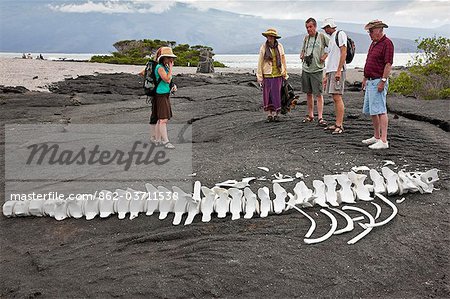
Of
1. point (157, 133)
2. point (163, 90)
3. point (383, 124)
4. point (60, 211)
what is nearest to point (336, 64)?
point (383, 124)

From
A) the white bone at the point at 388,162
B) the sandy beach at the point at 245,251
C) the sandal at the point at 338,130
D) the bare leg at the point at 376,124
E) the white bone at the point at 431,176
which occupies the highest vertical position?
the bare leg at the point at 376,124

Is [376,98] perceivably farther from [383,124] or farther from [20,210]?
[20,210]

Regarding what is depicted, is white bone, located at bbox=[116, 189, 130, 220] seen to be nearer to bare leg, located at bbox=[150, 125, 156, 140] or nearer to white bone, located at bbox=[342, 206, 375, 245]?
white bone, located at bbox=[342, 206, 375, 245]

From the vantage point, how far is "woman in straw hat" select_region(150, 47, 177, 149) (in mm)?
6637

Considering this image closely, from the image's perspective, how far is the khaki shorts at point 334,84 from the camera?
7.36m

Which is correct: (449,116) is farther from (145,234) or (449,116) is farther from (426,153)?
(145,234)

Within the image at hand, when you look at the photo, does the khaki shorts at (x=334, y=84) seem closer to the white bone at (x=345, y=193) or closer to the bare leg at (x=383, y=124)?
the bare leg at (x=383, y=124)

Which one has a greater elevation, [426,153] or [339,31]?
[339,31]

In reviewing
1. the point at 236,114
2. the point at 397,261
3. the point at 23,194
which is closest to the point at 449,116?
the point at 236,114

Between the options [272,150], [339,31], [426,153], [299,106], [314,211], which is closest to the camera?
[314,211]

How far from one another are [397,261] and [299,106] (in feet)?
26.3

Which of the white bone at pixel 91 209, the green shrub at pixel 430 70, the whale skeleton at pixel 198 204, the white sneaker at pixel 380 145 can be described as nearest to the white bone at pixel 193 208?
the whale skeleton at pixel 198 204

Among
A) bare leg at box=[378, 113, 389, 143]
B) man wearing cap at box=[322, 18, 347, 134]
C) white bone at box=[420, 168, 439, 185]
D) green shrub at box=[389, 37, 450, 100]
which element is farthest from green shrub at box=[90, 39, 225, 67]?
white bone at box=[420, 168, 439, 185]

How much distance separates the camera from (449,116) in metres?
8.65
